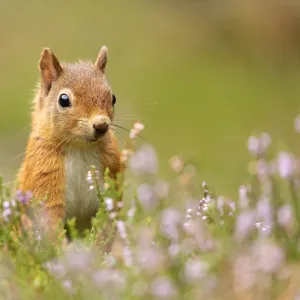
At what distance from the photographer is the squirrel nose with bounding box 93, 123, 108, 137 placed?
4.66 meters

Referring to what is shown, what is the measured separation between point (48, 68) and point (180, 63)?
10.7 meters

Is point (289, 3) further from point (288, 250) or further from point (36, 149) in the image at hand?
point (288, 250)

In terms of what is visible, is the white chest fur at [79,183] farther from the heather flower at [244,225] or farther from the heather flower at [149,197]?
the heather flower at [244,225]

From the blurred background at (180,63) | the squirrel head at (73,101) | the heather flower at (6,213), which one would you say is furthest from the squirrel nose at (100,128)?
the blurred background at (180,63)

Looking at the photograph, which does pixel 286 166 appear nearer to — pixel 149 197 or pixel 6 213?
pixel 149 197

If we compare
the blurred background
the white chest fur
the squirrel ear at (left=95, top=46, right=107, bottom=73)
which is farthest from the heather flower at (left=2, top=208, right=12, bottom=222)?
the blurred background

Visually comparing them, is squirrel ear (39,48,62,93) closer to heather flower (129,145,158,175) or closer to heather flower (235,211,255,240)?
heather flower (129,145,158,175)

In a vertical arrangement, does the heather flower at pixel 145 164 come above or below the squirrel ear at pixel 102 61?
below

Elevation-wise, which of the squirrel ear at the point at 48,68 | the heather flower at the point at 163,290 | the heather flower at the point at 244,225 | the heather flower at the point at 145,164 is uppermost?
the squirrel ear at the point at 48,68

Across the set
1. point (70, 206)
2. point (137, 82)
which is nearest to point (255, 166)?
point (70, 206)

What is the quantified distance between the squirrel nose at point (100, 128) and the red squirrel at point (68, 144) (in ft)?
0.17

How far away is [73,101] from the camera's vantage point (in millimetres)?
4895

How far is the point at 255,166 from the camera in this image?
12.6 ft

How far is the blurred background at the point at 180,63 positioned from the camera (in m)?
13.0
